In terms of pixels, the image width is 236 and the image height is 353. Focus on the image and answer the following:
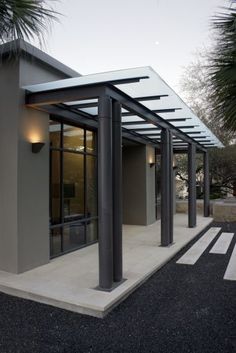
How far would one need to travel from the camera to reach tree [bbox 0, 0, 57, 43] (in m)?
3.50

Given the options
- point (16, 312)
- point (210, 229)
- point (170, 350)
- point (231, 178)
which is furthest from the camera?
point (231, 178)

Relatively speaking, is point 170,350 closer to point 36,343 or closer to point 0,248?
point 36,343

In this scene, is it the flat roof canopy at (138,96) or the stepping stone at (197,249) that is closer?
the flat roof canopy at (138,96)

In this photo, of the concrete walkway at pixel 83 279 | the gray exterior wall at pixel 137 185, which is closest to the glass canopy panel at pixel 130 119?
the concrete walkway at pixel 83 279

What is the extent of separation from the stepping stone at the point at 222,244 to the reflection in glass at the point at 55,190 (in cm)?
391

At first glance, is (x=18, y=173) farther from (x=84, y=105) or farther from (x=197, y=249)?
(x=197, y=249)

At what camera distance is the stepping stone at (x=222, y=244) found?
8.07 metres

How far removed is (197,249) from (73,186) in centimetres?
353

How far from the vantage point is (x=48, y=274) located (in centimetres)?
568

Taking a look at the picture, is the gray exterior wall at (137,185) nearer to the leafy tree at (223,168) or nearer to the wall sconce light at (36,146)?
the wall sconce light at (36,146)

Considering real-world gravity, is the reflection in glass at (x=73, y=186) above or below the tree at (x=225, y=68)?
below

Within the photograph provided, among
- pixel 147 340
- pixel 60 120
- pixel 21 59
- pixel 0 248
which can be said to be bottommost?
pixel 147 340

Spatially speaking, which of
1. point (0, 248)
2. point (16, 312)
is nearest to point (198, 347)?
point (16, 312)

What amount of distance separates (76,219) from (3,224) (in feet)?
7.46
